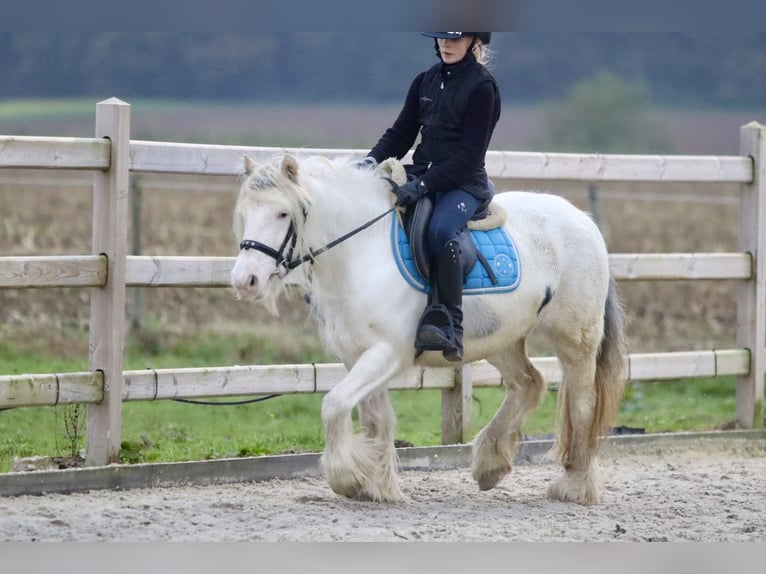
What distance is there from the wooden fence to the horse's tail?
Answer: 101 cm

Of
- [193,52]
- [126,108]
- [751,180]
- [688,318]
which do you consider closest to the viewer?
[126,108]

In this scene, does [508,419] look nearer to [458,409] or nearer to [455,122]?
[458,409]

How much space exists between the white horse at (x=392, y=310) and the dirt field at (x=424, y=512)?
0.23 meters

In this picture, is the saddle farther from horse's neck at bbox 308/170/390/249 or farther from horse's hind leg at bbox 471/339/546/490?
horse's hind leg at bbox 471/339/546/490

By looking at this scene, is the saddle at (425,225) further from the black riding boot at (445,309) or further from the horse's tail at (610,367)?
the horse's tail at (610,367)

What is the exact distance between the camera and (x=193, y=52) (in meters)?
49.8

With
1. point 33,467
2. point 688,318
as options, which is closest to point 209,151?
point 33,467

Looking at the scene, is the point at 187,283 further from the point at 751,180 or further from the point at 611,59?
the point at 611,59

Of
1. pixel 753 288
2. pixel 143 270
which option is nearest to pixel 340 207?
pixel 143 270

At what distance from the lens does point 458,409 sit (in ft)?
23.8

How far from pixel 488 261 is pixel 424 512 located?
131 cm

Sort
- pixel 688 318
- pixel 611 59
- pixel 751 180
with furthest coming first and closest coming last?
pixel 611 59 → pixel 688 318 → pixel 751 180

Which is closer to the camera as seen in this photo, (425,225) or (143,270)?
(425,225)

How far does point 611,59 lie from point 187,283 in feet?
168
